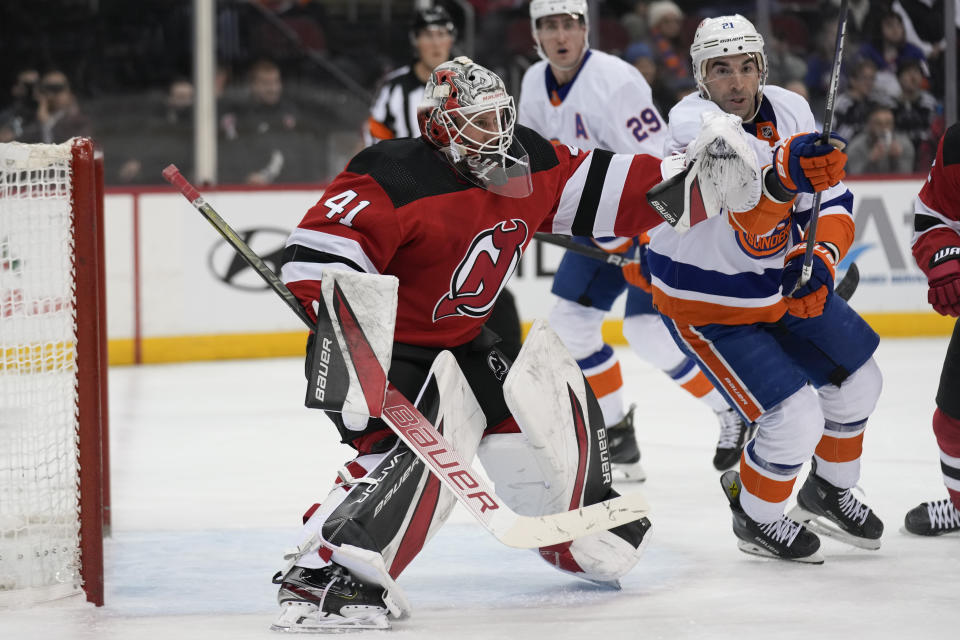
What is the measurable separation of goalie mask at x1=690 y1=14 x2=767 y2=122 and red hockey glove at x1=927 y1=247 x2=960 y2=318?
0.48m

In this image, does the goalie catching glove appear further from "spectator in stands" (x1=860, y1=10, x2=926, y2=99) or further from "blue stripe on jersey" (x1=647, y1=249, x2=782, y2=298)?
"spectator in stands" (x1=860, y1=10, x2=926, y2=99)

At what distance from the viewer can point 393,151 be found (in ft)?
8.39

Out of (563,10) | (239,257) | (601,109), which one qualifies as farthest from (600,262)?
(239,257)

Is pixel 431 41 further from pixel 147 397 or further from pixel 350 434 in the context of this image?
pixel 350 434

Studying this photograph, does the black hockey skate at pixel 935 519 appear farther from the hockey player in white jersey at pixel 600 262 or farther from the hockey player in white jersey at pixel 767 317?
the hockey player in white jersey at pixel 600 262

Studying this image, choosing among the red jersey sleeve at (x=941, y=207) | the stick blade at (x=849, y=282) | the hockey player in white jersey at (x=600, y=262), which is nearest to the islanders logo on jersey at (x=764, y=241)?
the red jersey sleeve at (x=941, y=207)

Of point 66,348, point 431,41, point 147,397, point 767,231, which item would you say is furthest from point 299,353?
point 767,231

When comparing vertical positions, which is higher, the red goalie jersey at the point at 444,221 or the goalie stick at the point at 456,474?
the red goalie jersey at the point at 444,221

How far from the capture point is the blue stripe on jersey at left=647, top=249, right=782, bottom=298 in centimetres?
286

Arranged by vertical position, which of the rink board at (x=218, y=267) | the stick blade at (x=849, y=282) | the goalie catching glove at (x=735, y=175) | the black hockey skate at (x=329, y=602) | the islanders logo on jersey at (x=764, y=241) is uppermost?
the goalie catching glove at (x=735, y=175)

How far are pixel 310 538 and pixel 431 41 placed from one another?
2.75 m

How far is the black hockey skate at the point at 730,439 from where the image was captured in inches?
157

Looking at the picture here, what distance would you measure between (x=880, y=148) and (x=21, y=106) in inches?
162

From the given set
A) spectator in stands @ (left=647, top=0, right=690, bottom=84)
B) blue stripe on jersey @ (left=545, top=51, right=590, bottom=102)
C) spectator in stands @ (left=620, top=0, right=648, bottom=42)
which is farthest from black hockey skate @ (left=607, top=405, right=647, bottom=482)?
spectator in stands @ (left=620, top=0, right=648, bottom=42)
